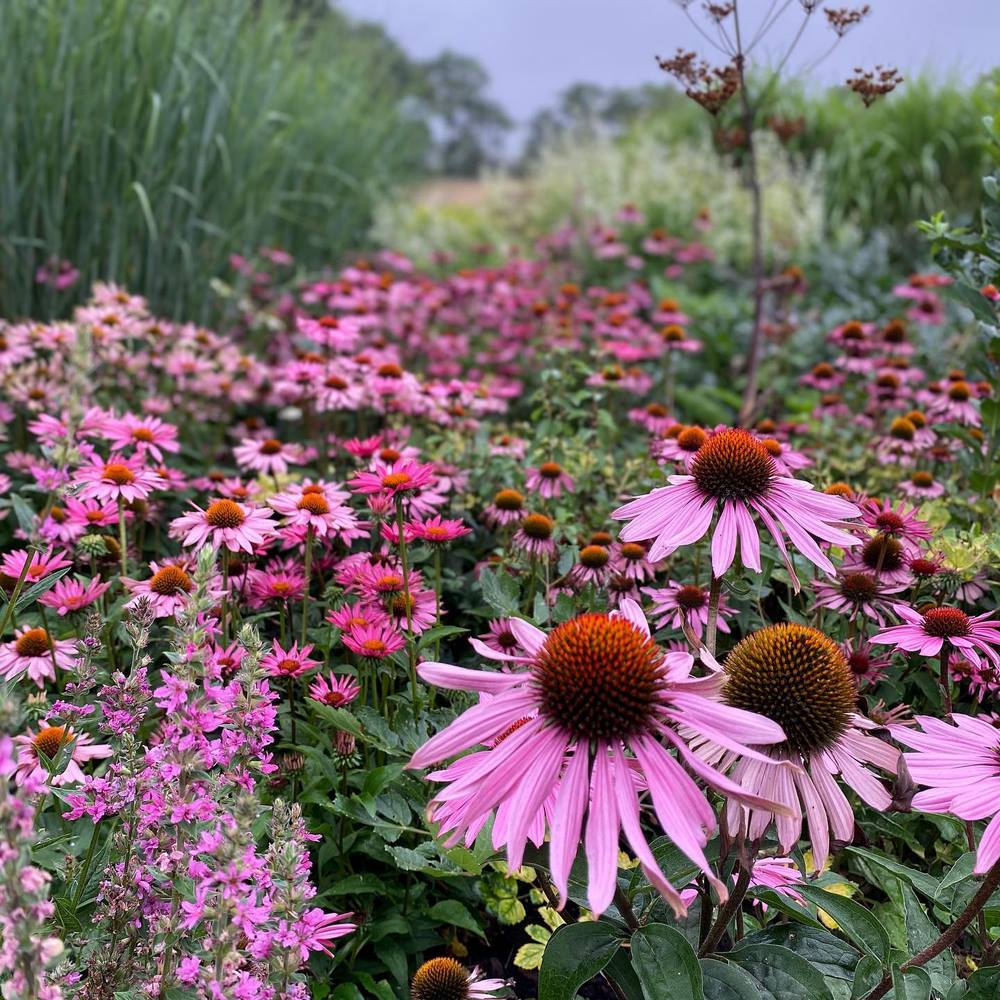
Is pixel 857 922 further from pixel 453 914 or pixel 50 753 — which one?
pixel 50 753

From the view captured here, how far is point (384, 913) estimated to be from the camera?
1744 millimetres

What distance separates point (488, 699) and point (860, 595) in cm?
105

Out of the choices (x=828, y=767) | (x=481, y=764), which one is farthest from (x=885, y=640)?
(x=481, y=764)

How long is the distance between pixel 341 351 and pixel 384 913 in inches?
104

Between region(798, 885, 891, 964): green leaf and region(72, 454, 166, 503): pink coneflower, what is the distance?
Answer: 1563mm

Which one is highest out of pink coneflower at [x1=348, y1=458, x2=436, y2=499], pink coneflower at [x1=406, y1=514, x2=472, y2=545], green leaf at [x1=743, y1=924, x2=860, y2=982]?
pink coneflower at [x1=348, y1=458, x2=436, y2=499]

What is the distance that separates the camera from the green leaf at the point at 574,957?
1.06 m

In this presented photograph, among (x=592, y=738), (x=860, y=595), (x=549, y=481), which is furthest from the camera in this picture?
(x=549, y=481)

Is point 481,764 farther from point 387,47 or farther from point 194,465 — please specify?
point 387,47

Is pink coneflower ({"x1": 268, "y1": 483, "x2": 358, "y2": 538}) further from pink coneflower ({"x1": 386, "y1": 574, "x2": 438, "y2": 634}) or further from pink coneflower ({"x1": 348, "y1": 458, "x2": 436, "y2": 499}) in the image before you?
pink coneflower ({"x1": 386, "y1": 574, "x2": 438, "y2": 634})

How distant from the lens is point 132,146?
13.7 ft

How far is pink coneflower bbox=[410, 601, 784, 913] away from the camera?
97 cm

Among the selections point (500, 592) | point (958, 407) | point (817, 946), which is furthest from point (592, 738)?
point (958, 407)

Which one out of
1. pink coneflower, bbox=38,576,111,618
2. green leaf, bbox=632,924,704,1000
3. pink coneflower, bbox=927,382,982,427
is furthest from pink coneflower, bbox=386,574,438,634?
pink coneflower, bbox=927,382,982,427
